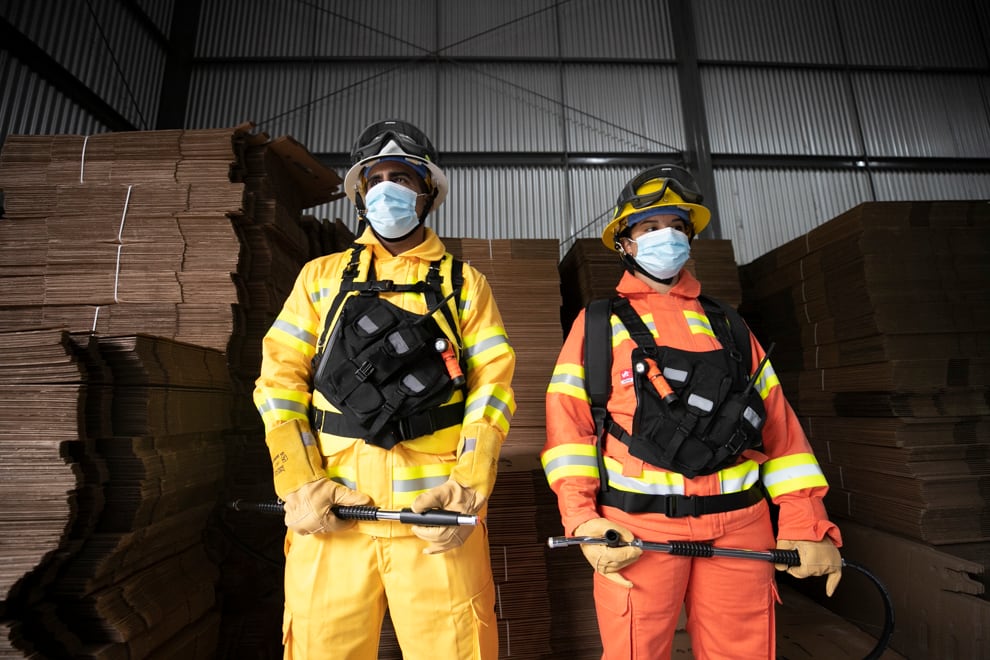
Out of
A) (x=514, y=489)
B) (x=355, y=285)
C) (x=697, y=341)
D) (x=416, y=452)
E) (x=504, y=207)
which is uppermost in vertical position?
(x=504, y=207)

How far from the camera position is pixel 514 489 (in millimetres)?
3260

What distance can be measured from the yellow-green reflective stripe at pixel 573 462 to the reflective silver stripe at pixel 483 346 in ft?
1.59

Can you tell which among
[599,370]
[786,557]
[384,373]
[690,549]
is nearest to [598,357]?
[599,370]

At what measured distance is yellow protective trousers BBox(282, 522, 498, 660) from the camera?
65.7 inches

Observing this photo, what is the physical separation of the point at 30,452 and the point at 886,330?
5124mm

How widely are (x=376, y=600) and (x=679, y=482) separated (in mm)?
1197

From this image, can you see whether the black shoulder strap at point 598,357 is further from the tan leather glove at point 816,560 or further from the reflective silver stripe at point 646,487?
the tan leather glove at point 816,560

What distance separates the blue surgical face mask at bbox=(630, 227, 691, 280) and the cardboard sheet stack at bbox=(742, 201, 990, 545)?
96.5 inches

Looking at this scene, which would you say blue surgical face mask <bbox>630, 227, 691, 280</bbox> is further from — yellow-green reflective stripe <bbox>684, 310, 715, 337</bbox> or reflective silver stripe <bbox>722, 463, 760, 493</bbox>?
reflective silver stripe <bbox>722, 463, 760, 493</bbox>

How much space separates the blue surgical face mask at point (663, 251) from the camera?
2.27 m

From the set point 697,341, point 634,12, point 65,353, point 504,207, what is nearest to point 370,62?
point 504,207

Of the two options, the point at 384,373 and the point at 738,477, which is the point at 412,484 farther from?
the point at 738,477

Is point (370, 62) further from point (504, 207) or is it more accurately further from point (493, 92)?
point (504, 207)

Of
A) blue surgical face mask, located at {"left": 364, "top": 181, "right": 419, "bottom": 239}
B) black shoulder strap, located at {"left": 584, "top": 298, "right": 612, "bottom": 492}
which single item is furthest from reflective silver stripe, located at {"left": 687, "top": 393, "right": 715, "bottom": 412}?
blue surgical face mask, located at {"left": 364, "top": 181, "right": 419, "bottom": 239}
